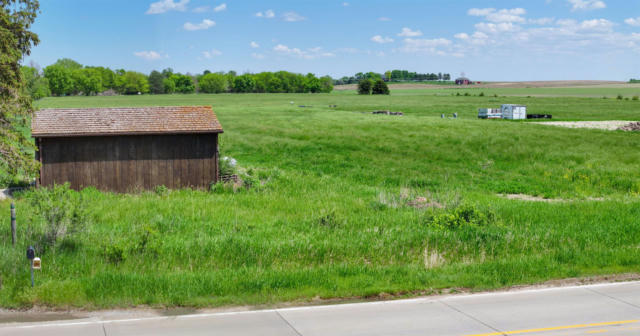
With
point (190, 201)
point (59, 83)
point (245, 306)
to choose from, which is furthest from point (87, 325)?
point (59, 83)

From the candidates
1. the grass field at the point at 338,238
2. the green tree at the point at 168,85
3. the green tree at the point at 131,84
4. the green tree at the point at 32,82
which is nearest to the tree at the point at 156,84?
the green tree at the point at 168,85

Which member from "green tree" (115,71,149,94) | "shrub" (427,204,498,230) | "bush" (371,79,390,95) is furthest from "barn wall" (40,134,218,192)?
"green tree" (115,71,149,94)

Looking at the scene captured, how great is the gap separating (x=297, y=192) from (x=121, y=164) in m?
8.00

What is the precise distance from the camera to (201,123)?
88.2 ft

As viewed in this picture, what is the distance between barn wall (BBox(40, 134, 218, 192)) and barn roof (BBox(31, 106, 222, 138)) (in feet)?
1.53

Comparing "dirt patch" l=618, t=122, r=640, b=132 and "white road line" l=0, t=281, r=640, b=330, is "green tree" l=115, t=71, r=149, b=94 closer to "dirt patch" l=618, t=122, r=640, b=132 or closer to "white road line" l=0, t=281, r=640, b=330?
"dirt patch" l=618, t=122, r=640, b=132

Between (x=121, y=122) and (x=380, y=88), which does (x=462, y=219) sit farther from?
(x=380, y=88)

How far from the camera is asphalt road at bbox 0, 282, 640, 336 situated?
9.92 metres

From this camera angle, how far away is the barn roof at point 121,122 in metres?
25.2

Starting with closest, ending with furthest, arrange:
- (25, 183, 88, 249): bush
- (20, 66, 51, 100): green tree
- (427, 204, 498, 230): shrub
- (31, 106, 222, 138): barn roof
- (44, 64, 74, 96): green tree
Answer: (25, 183, 88, 249): bush → (427, 204, 498, 230): shrub → (20, 66, 51, 100): green tree → (31, 106, 222, 138): barn roof → (44, 64, 74, 96): green tree

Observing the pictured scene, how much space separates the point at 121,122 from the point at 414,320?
1963 cm

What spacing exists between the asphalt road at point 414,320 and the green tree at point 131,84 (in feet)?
603

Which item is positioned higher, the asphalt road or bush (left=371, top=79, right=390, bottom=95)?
bush (left=371, top=79, right=390, bottom=95)

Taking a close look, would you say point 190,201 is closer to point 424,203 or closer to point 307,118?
point 424,203
